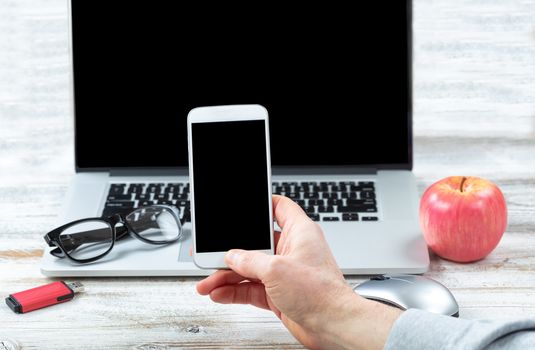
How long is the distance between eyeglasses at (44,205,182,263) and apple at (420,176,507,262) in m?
0.36

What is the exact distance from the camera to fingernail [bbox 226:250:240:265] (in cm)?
95

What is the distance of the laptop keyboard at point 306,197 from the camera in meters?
1.28

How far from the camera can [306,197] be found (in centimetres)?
133

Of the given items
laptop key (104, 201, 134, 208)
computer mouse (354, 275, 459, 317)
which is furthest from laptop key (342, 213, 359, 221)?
laptop key (104, 201, 134, 208)

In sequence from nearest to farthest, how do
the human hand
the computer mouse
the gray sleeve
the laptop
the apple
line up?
the gray sleeve, the human hand, the computer mouse, the apple, the laptop

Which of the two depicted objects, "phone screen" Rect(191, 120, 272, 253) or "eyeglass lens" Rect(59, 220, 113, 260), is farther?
"eyeglass lens" Rect(59, 220, 113, 260)

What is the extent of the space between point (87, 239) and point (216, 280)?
0.90ft

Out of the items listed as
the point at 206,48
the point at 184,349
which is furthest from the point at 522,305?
the point at 206,48

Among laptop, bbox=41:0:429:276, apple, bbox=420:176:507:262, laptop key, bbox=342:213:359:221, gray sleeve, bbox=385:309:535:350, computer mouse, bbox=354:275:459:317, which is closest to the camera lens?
gray sleeve, bbox=385:309:535:350

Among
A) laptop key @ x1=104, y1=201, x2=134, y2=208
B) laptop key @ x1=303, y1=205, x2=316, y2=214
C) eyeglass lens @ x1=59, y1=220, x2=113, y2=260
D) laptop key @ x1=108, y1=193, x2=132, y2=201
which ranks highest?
laptop key @ x1=108, y1=193, x2=132, y2=201

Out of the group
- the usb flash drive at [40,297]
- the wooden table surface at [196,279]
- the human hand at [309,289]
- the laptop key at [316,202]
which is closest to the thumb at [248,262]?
the human hand at [309,289]

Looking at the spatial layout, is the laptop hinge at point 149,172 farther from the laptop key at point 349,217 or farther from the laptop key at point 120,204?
the laptop key at point 349,217

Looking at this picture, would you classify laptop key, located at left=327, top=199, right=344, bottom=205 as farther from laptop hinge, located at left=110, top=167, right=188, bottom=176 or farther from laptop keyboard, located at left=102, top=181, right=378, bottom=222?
laptop hinge, located at left=110, top=167, right=188, bottom=176

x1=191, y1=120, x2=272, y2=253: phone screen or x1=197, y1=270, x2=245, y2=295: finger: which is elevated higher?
x1=191, y1=120, x2=272, y2=253: phone screen
